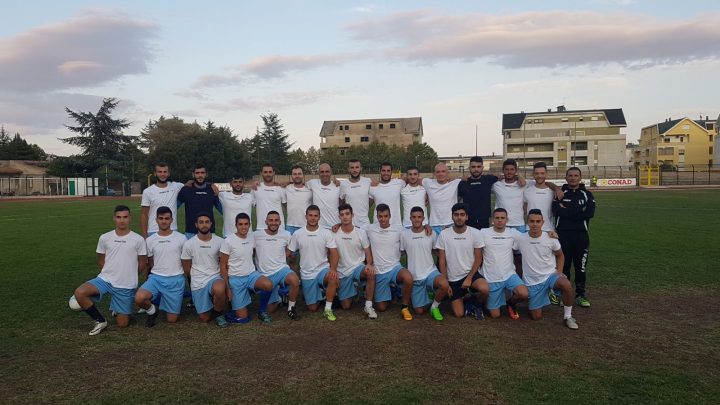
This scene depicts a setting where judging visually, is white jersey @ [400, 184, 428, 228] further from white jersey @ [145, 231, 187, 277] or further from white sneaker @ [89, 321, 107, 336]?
white sneaker @ [89, 321, 107, 336]

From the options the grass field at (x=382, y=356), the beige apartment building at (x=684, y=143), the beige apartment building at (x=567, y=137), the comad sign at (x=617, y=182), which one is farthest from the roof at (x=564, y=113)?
the grass field at (x=382, y=356)

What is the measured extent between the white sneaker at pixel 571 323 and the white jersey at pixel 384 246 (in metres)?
2.20

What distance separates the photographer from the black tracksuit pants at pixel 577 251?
647 centimetres

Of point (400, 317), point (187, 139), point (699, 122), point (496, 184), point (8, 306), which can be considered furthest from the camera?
point (699, 122)

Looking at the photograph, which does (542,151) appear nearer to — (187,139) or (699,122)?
(699,122)

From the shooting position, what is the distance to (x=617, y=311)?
6020 millimetres

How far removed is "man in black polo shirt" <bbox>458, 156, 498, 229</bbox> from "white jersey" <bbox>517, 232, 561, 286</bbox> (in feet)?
3.74

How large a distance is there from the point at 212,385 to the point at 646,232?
1271cm

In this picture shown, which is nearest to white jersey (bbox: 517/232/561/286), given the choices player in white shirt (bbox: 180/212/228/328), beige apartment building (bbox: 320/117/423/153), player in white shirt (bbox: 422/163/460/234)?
player in white shirt (bbox: 422/163/460/234)

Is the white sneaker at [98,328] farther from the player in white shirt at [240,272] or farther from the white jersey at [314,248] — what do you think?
the white jersey at [314,248]

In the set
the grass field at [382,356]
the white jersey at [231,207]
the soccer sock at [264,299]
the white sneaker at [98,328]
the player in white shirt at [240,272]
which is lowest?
the grass field at [382,356]

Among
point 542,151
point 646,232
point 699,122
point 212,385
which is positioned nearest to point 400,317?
point 212,385

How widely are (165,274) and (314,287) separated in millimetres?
1906

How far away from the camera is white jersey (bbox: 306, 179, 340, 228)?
748 cm
